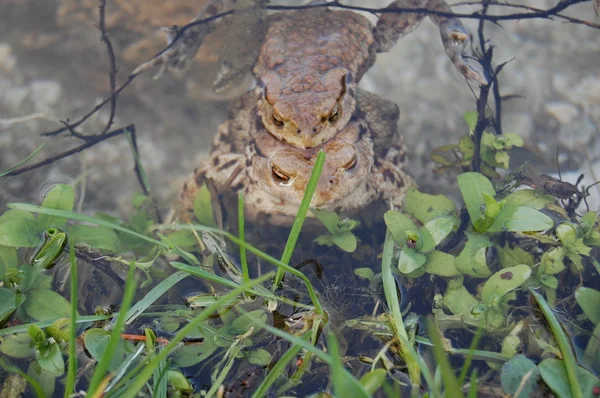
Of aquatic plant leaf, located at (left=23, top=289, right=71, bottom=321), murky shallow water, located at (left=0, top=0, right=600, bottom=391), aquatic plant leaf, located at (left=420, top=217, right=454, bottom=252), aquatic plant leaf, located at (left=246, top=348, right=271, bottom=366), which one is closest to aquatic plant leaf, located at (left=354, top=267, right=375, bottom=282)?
aquatic plant leaf, located at (left=420, top=217, right=454, bottom=252)

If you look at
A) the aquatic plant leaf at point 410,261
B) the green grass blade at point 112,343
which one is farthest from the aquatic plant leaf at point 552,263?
the green grass blade at point 112,343

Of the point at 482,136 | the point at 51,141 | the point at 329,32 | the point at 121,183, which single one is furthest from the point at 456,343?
the point at 51,141

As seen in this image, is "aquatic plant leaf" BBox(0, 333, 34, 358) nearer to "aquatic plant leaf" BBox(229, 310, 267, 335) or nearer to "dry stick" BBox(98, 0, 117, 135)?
"aquatic plant leaf" BBox(229, 310, 267, 335)

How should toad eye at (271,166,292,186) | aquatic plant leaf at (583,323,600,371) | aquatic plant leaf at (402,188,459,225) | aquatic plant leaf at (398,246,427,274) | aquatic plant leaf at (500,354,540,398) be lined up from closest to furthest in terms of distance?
aquatic plant leaf at (500,354,540,398)
aquatic plant leaf at (583,323,600,371)
aquatic plant leaf at (398,246,427,274)
aquatic plant leaf at (402,188,459,225)
toad eye at (271,166,292,186)

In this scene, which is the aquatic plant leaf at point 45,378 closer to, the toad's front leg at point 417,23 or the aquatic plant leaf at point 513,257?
the aquatic plant leaf at point 513,257

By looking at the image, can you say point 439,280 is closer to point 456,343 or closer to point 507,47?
point 456,343

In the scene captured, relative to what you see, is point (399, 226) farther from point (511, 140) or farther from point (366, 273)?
point (511, 140)
